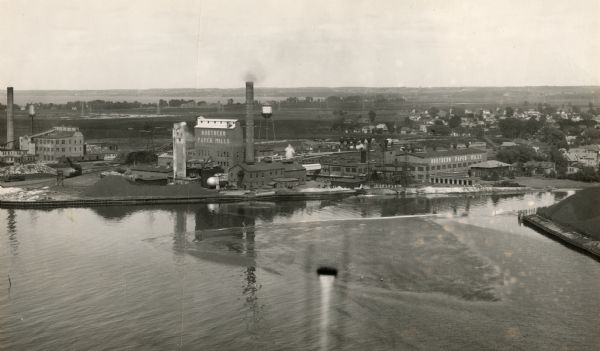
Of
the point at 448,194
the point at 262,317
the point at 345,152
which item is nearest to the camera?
the point at 262,317

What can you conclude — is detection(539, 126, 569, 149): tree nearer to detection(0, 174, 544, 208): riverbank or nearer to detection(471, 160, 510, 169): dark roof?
detection(471, 160, 510, 169): dark roof

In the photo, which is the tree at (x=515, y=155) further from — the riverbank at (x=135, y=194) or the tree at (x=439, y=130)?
the tree at (x=439, y=130)

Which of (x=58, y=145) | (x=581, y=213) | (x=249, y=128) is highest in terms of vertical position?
(x=249, y=128)

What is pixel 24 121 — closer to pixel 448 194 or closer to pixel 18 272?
pixel 448 194

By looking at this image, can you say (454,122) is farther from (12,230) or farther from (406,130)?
(12,230)

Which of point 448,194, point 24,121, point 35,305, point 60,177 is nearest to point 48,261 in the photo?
point 35,305

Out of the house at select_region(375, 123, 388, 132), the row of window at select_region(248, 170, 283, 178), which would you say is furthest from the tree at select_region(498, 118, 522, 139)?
the row of window at select_region(248, 170, 283, 178)


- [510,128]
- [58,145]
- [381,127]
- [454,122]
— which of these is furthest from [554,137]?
[58,145]
